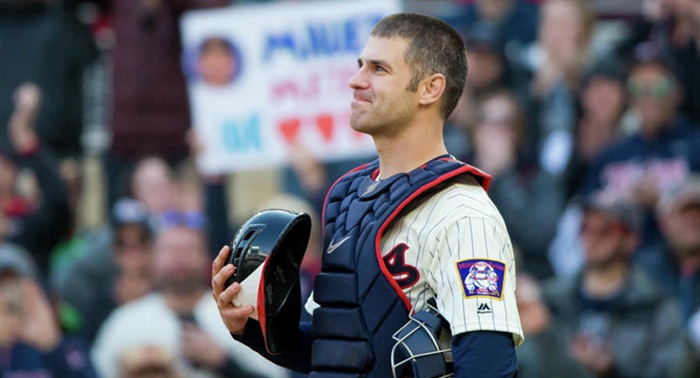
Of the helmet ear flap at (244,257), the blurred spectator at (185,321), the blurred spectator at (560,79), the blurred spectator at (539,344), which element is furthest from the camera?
the blurred spectator at (185,321)

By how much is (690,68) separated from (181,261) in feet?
13.3

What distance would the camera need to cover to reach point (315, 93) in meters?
8.10

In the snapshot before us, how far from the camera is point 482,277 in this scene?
8.77ft

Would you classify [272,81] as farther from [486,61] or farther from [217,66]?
[486,61]

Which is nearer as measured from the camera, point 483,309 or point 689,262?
point 483,309

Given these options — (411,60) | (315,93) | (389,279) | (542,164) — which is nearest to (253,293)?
(389,279)

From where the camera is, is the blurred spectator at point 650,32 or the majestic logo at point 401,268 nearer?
the majestic logo at point 401,268

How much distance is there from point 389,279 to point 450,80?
0.64m

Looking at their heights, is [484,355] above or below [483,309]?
below

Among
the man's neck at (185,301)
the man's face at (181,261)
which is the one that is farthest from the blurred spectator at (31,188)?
the man's neck at (185,301)

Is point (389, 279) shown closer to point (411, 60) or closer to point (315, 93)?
point (411, 60)

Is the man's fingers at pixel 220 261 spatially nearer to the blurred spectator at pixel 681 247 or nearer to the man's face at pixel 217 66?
the blurred spectator at pixel 681 247

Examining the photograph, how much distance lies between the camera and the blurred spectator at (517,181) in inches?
286

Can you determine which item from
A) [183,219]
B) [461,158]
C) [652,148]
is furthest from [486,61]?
[183,219]
